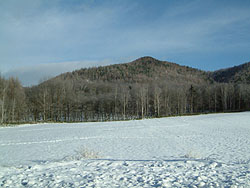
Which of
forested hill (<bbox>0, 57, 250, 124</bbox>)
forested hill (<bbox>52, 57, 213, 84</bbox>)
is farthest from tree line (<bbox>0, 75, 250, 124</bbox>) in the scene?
forested hill (<bbox>52, 57, 213, 84</bbox>)

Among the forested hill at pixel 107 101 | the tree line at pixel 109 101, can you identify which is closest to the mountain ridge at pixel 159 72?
the tree line at pixel 109 101

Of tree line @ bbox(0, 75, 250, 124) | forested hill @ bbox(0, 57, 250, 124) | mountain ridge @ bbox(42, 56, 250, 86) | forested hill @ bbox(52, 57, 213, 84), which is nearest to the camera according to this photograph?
forested hill @ bbox(0, 57, 250, 124)

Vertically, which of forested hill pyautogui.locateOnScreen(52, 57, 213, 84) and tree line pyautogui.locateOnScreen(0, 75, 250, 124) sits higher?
forested hill pyautogui.locateOnScreen(52, 57, 213, 84)

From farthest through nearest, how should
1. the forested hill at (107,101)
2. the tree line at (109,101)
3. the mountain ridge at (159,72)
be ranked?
the mountain ridge at (159,72)
the tree line at (109,101)
the forested hill at (107,101)

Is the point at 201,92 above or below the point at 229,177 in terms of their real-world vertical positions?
above

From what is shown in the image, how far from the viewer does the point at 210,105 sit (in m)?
70.1

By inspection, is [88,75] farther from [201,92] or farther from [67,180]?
[67,180]

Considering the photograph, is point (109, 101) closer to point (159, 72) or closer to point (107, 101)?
point (107, 101)

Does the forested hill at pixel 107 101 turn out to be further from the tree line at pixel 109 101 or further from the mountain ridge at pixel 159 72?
the mountain ridge at pixel 159 72

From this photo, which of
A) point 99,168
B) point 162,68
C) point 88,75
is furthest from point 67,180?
point 162,68

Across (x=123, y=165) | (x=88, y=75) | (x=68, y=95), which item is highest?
(x=88, y=75)

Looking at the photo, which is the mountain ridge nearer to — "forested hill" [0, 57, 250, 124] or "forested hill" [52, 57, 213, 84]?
"forested hill" [52, 57, 213, 84]

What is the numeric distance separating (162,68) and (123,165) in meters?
137

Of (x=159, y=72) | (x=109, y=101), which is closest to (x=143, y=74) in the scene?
(x=159, y=72)
